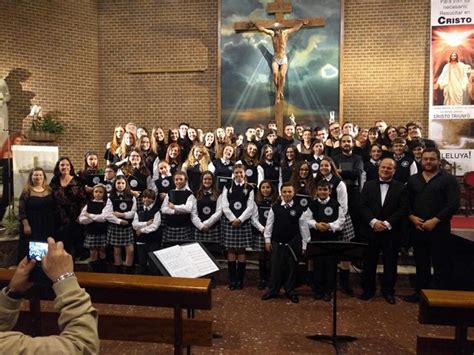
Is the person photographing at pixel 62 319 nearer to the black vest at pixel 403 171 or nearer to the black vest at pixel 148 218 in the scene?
the black vest at pixel 148 218

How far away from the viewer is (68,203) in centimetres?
554

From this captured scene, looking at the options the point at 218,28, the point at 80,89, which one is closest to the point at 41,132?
the point at 80,89

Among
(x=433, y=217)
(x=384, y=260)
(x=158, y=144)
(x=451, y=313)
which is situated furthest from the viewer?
(x=158, y=144)

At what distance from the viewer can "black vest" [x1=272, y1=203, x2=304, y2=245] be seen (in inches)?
186

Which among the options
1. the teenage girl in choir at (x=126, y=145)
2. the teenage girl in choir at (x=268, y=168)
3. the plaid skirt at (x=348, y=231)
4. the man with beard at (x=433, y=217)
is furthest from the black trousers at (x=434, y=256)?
the teenage girl in choir at (x=126, y=145)

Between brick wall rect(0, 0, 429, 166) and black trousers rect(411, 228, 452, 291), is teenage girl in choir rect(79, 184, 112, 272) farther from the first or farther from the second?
brick wall rect(0, 0, 429, 166)

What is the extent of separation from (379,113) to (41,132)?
26.1 feet

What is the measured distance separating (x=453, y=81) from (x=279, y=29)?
165 inches

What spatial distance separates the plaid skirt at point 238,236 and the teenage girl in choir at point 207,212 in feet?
0.57

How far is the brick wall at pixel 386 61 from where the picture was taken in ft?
32.3

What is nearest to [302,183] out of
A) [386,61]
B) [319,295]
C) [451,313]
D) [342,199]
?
[342,199]

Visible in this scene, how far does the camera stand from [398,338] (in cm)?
365

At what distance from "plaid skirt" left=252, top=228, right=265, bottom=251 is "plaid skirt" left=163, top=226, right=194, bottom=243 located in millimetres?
820

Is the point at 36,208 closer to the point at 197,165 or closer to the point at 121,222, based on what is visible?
the point at 121,222
